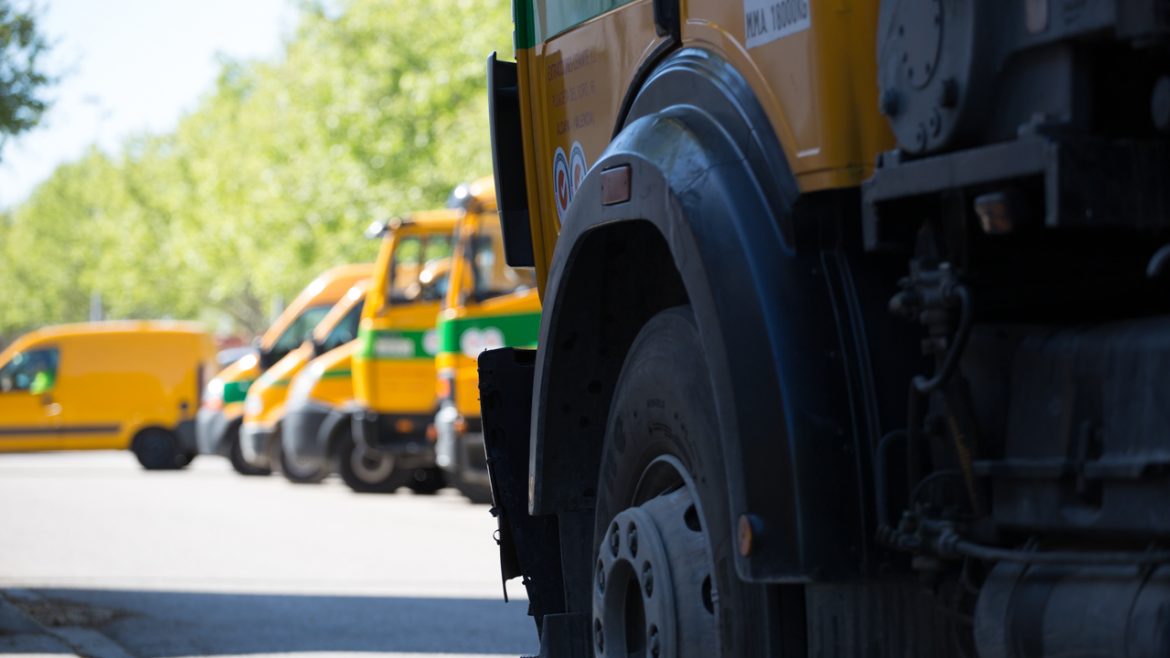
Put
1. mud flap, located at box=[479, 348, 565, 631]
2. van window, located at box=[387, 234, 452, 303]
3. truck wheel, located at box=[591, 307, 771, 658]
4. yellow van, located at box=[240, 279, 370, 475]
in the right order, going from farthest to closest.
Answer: yellow van, located at box=[240, 279, 370, 475] < van window, located at box=[387, 234, 452, 303] < mud flap, located at box=[479, 348, 565, 631] < truck wheel, located at box=[591, 307, 771, 658]

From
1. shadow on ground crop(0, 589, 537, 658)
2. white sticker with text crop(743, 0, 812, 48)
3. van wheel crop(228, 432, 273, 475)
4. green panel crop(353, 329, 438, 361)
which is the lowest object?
van wheel crop(228, 432, 273, 475)

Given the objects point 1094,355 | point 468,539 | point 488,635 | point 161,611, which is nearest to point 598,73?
point 1094,355

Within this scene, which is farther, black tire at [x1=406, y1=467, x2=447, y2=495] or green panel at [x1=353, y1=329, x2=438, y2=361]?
black tire at [x1=406, y1=467, x2=447, y2=495]

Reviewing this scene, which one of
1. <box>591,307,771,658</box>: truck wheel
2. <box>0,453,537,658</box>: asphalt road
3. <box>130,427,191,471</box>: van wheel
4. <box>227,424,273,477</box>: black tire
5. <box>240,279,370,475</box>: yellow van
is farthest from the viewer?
<box>130,427,191,471</box>: van wheel

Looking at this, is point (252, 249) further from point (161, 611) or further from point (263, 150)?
point (161, 611)

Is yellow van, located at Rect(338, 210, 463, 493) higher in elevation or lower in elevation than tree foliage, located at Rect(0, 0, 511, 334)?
lower

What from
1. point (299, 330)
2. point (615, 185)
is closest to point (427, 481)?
point (299, 330)

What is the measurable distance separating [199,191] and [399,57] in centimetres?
2661

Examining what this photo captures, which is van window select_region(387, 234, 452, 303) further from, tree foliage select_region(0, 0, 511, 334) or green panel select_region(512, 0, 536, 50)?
tree foliage select_region(0, 0, 511, 334)

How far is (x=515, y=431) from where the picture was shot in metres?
4.94

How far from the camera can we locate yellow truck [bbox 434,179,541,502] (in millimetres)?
17641

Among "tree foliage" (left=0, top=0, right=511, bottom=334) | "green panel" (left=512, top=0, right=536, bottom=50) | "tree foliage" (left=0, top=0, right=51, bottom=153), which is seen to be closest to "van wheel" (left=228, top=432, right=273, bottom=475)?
"tree foliage" (left=0, top=0, right=511, bottom=334)

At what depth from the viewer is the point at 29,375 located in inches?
1167

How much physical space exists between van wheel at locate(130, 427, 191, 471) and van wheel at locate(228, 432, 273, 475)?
9.10ft
